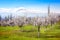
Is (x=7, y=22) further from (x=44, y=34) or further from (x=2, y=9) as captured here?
(x=44, y=34)

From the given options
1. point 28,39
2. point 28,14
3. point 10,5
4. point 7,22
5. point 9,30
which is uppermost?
point 10,5

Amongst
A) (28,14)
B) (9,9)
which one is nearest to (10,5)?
(9,9)

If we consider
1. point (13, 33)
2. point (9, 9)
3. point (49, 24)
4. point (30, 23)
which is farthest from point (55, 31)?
point (9, 9)

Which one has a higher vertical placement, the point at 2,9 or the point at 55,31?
the point at 2,9

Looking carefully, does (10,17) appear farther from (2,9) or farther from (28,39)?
(28,39)

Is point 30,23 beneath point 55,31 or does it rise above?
above
